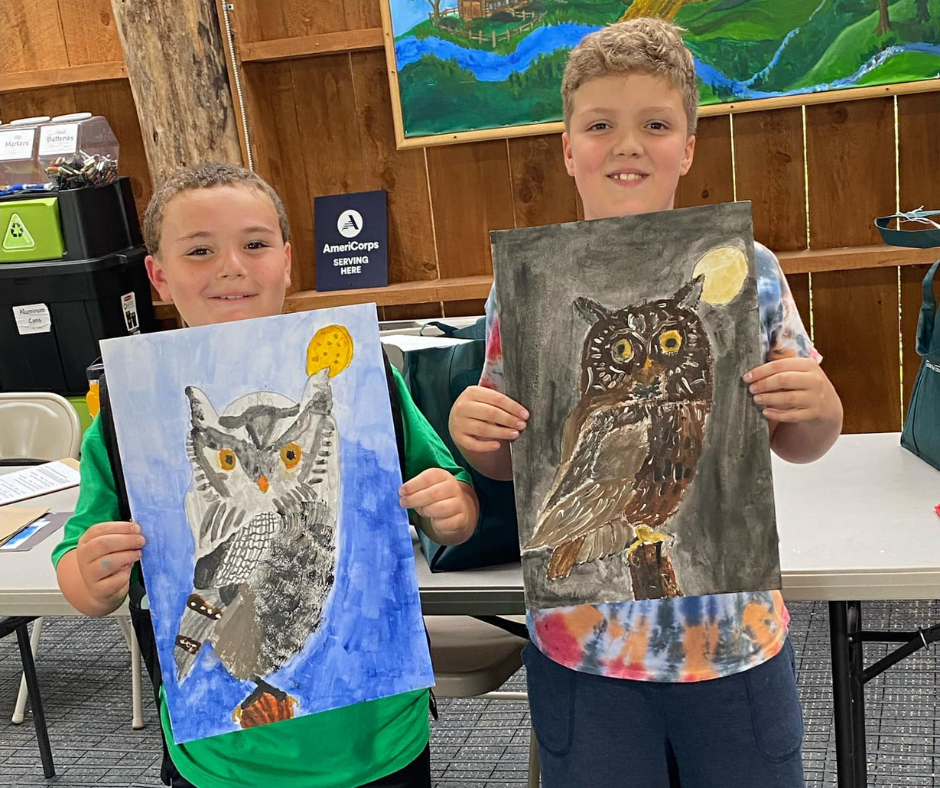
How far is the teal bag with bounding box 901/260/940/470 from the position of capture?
171 centimetres

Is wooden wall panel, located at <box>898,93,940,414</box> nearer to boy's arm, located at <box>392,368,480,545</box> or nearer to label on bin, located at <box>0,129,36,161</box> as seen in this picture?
boy's arm, located at <box>392,368,480,545</box>

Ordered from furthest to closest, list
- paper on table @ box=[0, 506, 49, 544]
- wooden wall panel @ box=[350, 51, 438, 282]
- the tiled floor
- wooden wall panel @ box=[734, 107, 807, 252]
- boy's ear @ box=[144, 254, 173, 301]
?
wooden wall panel @ box=[350, 51, 438, 282]
wooden wall panel @ box=[734, 107, 807, 252]
the tiled floor
paper on table @ box=[0, 506, 49, 544]
boy's ear @ box=[144, 254, 173, 301]

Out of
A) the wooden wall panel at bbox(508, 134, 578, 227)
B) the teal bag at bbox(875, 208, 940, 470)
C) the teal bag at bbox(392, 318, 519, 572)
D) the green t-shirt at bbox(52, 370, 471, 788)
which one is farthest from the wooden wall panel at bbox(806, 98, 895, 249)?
the green t-shirt at bbox(52, 370, 471, 788)

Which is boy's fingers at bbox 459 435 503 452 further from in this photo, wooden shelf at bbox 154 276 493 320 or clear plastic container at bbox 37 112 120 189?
clear plastic container at bbox 37 112 120 189

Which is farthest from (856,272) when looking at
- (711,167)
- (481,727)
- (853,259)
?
(481,727)

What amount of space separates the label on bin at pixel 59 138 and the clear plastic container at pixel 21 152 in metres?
0.02

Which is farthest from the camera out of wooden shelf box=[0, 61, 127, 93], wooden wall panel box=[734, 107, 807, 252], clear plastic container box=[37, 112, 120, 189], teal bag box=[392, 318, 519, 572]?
wooden shelf box=[0, 61, 127, 93]

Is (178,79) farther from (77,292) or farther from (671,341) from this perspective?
(671,341)

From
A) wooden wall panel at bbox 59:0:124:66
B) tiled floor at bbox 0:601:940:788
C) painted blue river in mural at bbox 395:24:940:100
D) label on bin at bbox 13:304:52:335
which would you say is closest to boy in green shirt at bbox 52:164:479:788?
tiled floor at bbox 0:601:940:788

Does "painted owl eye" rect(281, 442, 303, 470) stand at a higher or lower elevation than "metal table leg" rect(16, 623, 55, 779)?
higher

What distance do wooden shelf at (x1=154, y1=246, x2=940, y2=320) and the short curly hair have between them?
2.01 metres

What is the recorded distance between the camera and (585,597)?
1.11m

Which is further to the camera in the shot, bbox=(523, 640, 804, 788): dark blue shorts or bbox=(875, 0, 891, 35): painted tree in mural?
bbox=(875, 0, 891, 35): painted tree in mural

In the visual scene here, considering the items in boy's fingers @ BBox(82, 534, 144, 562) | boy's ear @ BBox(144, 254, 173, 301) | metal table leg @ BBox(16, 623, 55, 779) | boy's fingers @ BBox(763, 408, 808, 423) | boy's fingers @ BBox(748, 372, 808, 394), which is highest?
boy's ear @ BBox(144, 254, 173, 301)
